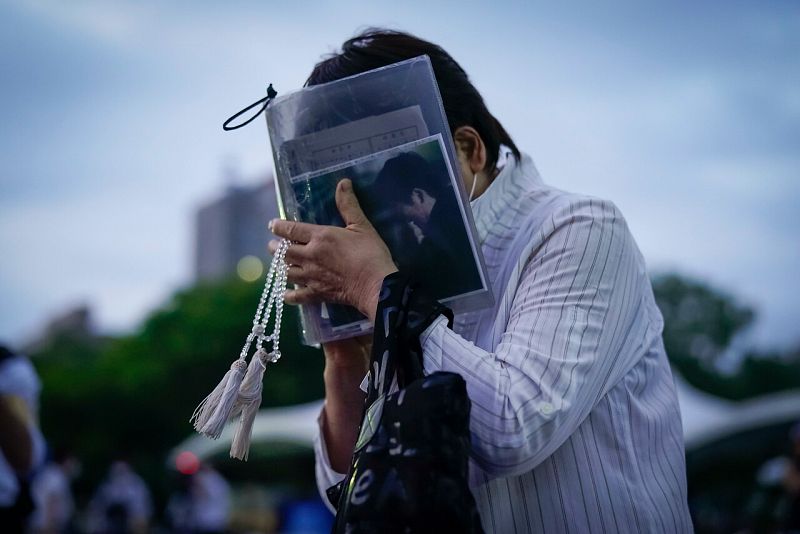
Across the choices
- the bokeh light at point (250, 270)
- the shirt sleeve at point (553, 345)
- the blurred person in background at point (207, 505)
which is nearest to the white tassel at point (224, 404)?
the shirt sleeve at point (553, 345)

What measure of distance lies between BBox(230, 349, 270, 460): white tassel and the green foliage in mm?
25133

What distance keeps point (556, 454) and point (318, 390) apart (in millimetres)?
25515

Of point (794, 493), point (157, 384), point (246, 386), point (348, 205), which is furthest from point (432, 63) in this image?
point (157, 384)

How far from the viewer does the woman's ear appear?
1.67 m

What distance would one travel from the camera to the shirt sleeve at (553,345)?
121cm

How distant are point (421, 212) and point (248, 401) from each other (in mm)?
486

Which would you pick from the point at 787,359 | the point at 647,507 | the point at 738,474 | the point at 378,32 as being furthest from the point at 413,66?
the point at 787,359

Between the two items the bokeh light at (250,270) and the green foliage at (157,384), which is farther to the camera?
the bokeh light at (250,270)

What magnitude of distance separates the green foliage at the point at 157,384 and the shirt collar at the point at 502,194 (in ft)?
82.1

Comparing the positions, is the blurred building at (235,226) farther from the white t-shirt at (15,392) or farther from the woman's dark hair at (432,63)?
the woman's dark hair at (432,63)

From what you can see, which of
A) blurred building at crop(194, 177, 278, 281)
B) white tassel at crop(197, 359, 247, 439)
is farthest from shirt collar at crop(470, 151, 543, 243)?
blurred building at crop(194, 177, 278, 281)

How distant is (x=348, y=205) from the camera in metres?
1.45

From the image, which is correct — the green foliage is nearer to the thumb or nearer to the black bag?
the thumb

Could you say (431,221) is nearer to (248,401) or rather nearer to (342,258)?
(342,258)
